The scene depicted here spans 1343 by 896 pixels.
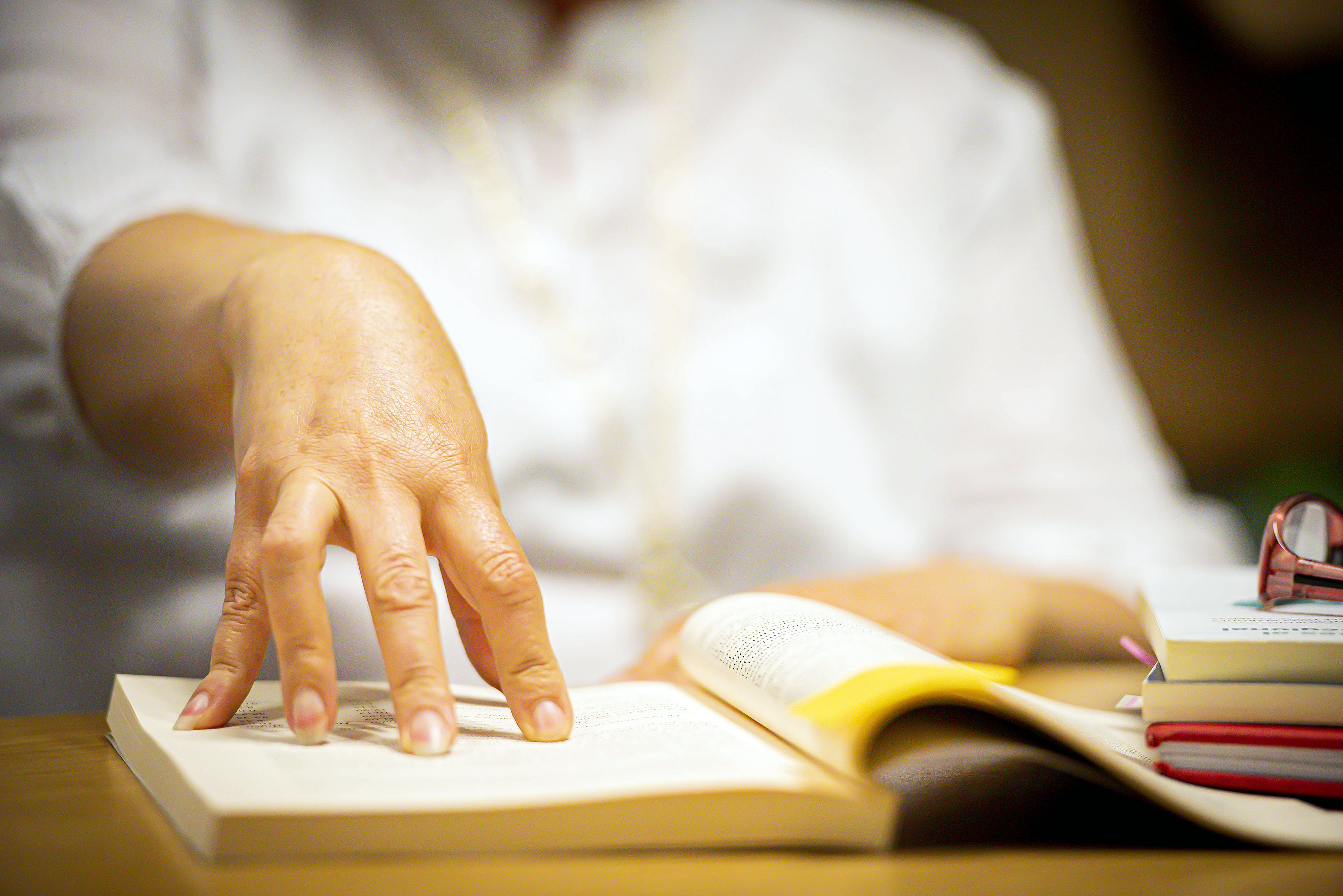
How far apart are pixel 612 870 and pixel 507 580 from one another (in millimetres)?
112

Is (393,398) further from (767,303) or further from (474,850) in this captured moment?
(767,303)

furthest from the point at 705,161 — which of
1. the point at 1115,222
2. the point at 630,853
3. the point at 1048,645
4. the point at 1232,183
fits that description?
the point at 1232,183

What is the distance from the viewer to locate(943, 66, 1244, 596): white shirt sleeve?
939 mm

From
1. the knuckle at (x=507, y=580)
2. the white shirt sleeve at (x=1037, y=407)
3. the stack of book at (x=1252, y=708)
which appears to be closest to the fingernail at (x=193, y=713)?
the knuckle at (x=507, y=580)

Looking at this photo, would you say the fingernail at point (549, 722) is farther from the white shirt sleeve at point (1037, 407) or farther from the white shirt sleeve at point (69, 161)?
the white shirt sleeve at point (1037, 407)

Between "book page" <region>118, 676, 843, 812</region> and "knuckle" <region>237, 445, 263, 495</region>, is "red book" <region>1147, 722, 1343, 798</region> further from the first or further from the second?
"knuckle" <region>237, 445, 263, 495</region>

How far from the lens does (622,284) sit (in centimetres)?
91

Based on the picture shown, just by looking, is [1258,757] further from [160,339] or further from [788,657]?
[160,339]

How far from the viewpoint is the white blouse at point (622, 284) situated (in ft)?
2.15

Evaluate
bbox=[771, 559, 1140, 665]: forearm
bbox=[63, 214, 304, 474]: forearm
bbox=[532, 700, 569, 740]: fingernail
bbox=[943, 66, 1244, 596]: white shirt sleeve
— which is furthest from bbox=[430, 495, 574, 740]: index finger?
bbox=[943, 66, 1244, 596]: white shirt sleeve

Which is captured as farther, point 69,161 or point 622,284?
point 622,284

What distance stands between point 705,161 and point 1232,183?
3.97ft

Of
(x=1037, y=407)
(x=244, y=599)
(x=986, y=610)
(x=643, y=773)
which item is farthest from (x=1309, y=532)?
(x=1037, y=407)

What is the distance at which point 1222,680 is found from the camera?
34cm
